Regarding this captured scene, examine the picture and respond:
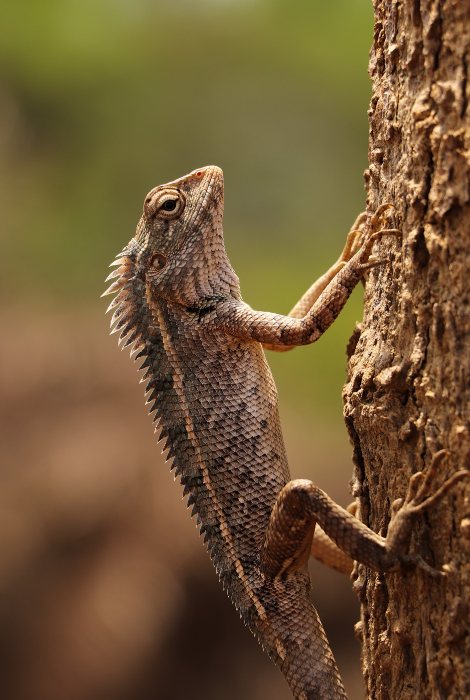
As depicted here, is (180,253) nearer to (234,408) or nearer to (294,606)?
(234,408)

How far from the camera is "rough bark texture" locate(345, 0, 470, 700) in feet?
6.66

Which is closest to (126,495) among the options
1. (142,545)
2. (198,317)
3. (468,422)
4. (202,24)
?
(142,545)

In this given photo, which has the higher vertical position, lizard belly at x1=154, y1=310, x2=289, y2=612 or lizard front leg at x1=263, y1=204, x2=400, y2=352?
lizard front leg at x1=263, y1=204, x2=400, y2=352

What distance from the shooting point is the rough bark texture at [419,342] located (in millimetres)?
2029

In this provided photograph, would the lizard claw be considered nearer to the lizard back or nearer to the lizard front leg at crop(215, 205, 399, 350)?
the lizard front leg at crop(215, 205, 399, 350)

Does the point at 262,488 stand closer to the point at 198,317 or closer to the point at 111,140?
the point at 198,317

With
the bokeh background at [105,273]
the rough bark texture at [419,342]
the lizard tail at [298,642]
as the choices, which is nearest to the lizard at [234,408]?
the lizard tail at [298,642]

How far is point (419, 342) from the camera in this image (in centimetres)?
217

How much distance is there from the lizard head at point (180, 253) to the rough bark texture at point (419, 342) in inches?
38.7

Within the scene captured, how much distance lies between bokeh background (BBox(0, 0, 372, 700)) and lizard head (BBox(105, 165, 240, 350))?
3286mm

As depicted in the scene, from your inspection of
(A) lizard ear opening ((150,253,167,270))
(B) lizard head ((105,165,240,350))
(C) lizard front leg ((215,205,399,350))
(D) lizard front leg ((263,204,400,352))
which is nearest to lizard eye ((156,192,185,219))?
(B) lizard head ((105,165,240,350))

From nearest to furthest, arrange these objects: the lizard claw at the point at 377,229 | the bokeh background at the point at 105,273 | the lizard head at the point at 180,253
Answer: the lizard claw at the point at 377,229, the lizard head at the point at 180,253, the bokeh background at the point at 105,273

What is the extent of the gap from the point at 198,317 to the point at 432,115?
1440 millimetres

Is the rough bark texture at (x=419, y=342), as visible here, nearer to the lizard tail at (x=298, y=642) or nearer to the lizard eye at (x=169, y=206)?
the lizard tail at (x=298, y=642)
